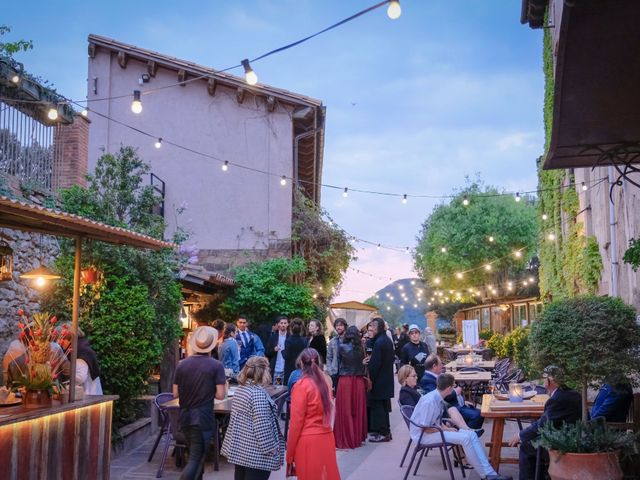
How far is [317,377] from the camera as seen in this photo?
606 centimetres

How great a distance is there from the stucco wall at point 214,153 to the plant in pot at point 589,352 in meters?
13.2

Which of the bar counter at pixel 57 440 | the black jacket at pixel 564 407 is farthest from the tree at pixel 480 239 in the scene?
the bar counter at pixel 57 440

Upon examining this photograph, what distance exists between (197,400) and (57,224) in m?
2.03

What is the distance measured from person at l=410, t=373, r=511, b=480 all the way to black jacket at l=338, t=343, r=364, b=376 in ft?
8.33

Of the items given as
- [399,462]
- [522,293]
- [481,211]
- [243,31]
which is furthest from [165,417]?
[522,293]

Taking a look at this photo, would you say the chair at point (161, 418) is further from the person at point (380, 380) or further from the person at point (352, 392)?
the person at point (380, 380)

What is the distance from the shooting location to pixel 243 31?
33.9 feet

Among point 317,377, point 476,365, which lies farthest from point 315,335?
point 317,377

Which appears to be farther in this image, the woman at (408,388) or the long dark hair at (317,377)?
the woman at (408,388)

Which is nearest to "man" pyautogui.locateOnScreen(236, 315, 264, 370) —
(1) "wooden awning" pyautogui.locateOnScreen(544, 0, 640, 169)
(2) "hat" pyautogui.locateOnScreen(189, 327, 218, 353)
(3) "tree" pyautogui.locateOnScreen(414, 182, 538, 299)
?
(2) "hat" pyautogui.locateOnScreen(189, 327, 218, 353)

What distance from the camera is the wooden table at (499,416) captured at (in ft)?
24.6

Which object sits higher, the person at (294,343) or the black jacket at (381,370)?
the person at (294,343)

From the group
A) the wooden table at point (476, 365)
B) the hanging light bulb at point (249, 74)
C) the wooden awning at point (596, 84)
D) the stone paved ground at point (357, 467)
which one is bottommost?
the stone paved ground at point (357, 467)

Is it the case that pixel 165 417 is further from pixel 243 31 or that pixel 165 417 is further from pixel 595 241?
pixel 595 241
